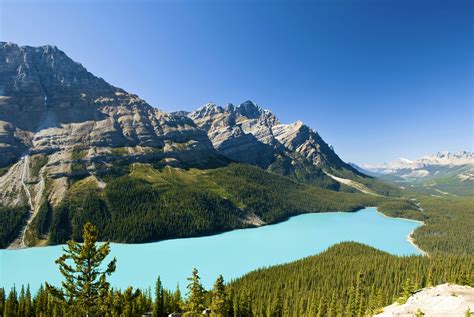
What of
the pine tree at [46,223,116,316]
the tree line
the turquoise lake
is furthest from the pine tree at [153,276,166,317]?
the pine tree at [46,223,116,316]

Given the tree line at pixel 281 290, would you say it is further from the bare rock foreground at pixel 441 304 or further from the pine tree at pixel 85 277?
the bare rock foreground at pixel 441 304

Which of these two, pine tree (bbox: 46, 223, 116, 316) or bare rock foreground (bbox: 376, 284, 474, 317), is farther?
bare rock foreground (bbox: 376, 284, 474, 317)

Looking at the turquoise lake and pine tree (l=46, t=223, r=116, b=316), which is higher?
pine tree (l=46, t=223, r=116, b=316)

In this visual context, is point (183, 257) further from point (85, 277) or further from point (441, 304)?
point (85, 277)

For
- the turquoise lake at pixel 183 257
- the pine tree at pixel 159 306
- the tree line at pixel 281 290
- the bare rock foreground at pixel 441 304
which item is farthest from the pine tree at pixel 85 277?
the turquoise lake at pixel 183 257

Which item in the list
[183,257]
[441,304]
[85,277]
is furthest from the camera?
[183,257]

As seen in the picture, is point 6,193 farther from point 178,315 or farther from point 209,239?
point 178,315

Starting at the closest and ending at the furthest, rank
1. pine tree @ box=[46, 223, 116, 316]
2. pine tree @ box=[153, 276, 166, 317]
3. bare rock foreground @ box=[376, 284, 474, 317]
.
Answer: pine tree @ box=[46, 223, 116, 316] < bare rock foreground @ box=[376, 284, 474, 317] < pine tree @ box=[153, 276, 166, 317]

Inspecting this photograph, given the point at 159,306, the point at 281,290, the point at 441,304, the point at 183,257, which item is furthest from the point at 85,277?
the point at 183,257

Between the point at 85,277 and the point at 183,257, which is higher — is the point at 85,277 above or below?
above

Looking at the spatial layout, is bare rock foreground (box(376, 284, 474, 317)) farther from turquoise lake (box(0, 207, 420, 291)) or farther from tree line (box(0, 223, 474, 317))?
turquoise lake (box(0, 207, 420, 291))

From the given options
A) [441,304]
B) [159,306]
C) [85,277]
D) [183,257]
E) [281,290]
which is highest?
[85,277]

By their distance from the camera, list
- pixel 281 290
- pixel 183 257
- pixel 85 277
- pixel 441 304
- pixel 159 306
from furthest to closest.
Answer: pixel 183 257 → pixel 281 290 → pixel 159 306 → pixel 441 304 → pixel 85 277

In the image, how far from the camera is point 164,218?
190000mm
